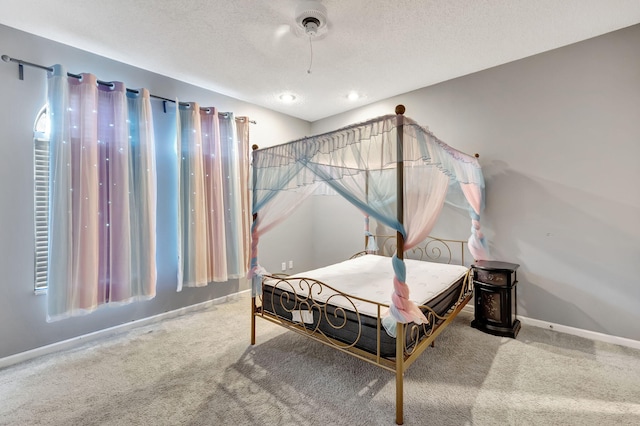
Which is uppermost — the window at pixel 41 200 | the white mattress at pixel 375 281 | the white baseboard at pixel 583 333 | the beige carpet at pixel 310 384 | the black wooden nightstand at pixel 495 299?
the window at pixel 41 200

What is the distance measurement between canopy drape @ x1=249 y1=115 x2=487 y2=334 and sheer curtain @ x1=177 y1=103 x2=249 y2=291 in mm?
1057

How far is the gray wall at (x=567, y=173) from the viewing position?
2672 millimetres

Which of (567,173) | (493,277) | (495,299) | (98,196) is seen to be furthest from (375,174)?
(98,196)

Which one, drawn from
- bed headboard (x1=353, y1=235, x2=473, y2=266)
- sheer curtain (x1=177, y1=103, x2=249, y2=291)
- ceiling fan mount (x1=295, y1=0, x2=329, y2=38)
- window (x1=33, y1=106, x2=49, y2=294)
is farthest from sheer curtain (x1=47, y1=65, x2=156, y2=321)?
bed headboard (x1=353, y1=235, x2=473, y2=266)

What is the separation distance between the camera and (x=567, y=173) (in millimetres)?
2943

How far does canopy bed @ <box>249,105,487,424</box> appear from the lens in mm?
1888

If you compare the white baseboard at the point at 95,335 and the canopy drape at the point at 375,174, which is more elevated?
the canopy drape at the point at 375,174

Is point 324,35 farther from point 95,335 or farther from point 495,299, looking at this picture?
point 95,335

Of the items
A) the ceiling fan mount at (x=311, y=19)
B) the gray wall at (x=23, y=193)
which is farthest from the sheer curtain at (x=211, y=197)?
the ceiling fan mount at (x=311, y=19)

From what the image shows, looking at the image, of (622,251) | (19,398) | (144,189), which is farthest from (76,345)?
(622,251)

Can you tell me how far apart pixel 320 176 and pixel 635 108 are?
3082 millimetres

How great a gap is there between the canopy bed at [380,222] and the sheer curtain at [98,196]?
133 centimetres

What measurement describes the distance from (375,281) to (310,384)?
112 cm

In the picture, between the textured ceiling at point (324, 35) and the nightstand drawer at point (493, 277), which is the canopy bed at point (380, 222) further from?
the textured ceiling at point (324, 35)
